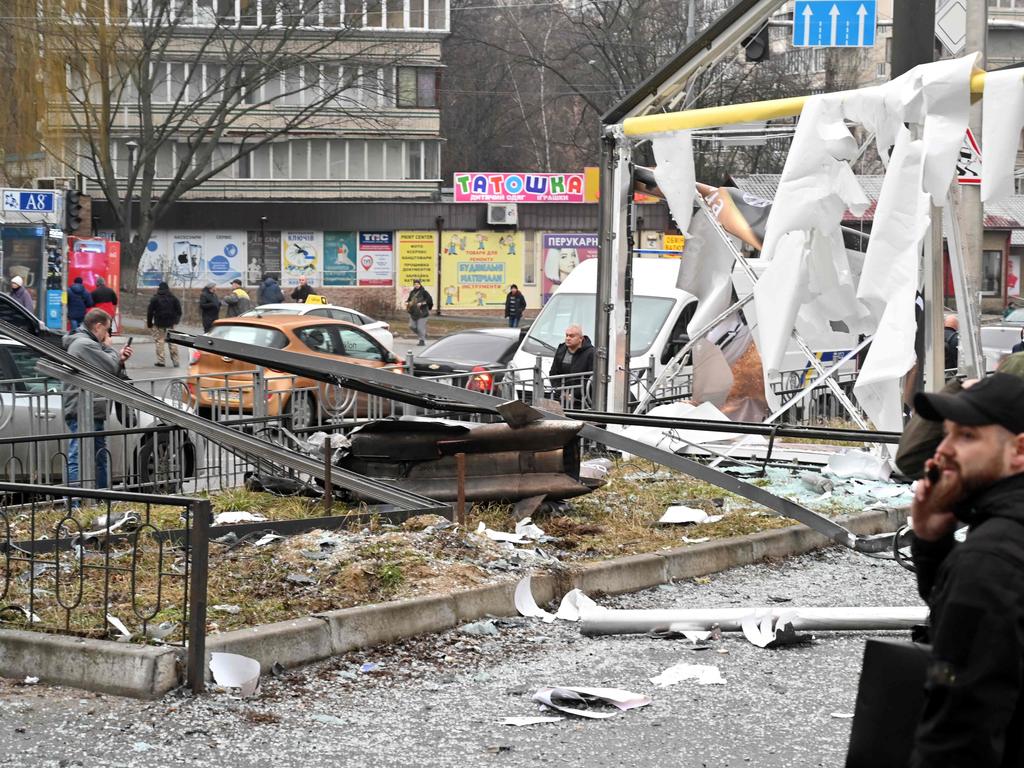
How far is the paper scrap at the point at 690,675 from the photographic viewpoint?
681 cm

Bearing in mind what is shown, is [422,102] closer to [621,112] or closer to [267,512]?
[621,112]

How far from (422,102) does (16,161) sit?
98.3 feet

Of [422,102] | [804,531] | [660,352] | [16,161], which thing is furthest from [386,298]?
[804,531]

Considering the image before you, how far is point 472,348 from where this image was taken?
20188 mm

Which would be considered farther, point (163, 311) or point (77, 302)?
point (163, 311)

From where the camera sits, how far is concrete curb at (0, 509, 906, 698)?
6215 mm

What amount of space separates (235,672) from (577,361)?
32.8 ft

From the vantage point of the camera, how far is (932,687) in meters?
2.71

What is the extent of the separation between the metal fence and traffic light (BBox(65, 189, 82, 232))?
25.8m

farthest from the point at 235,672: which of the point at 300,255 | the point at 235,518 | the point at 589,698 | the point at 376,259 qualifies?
the point at 300,255

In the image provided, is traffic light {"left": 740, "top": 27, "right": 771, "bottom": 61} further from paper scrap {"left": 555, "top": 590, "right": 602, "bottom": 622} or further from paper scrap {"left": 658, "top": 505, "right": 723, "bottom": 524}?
paper scrap {"left": 555, "top": 590, "right": 602, "bottom": 622}

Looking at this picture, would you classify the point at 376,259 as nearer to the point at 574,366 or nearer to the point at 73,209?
the point at 73,209

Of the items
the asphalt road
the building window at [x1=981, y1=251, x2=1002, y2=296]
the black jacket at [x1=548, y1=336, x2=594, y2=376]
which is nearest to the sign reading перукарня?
the building window at [x1=981, y1=251, x2=1002, y2=296]

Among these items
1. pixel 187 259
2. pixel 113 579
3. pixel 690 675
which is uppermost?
pixel 187 259
